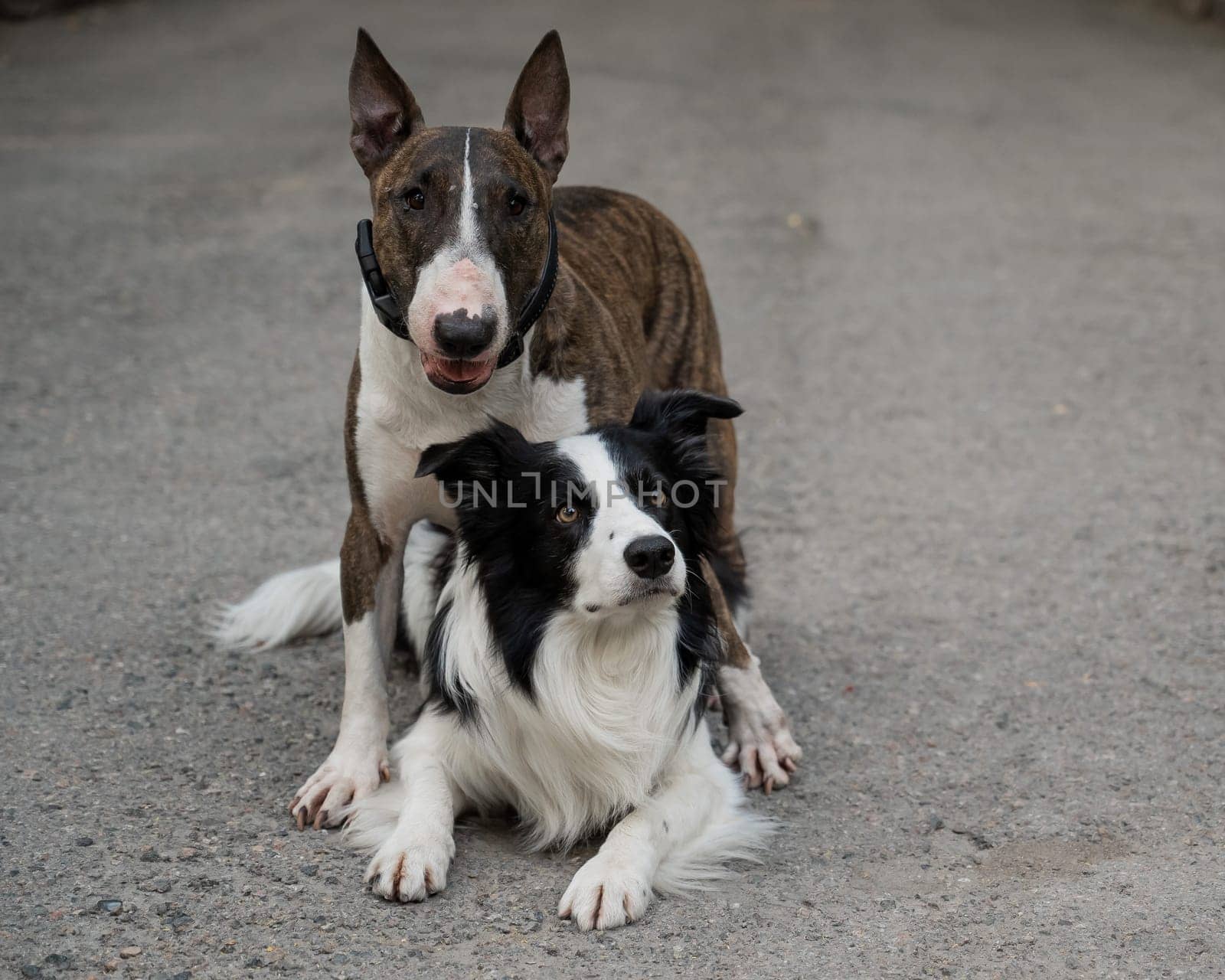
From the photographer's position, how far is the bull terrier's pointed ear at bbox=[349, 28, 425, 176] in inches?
146

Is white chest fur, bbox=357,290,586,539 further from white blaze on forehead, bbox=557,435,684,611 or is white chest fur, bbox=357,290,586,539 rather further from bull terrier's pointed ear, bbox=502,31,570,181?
bull terrier's pointed ear, bbox=502,31,570,181

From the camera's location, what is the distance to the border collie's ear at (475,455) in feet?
11.6

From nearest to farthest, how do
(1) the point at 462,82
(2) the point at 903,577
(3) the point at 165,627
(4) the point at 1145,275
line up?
(3) the point at 165,627, (2) the point at 903,577, (4) the point at 1145,275, (1) the point at 462,82

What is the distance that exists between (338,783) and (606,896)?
0.88 metres

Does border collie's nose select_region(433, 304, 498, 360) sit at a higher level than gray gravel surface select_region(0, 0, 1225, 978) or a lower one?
higher

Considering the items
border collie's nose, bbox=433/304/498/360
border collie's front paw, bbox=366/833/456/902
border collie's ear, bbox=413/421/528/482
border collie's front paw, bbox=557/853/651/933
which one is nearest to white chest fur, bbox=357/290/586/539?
border collie's ear, bbox=413/421/528/482

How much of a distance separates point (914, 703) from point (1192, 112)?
32.2ft

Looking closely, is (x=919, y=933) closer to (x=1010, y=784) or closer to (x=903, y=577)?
(x=1010, y=784)

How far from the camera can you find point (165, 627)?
16.0 ft

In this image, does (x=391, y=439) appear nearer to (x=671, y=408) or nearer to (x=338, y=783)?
(x=671, y=408)

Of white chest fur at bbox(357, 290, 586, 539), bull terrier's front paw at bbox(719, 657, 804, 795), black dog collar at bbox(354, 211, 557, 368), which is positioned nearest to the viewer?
black dog collar at bbox(354, 211, 557, 368)

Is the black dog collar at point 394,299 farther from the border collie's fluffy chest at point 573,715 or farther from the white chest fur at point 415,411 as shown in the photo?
the border collie's fluffy chest at point 573,715

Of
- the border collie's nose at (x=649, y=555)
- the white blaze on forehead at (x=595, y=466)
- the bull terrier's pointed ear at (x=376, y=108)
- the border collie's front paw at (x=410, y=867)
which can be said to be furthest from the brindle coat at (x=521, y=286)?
the border collie's nose at (x=649, y=555)

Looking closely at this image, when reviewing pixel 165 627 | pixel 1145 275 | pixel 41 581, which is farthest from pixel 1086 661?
pixel 1145 275
